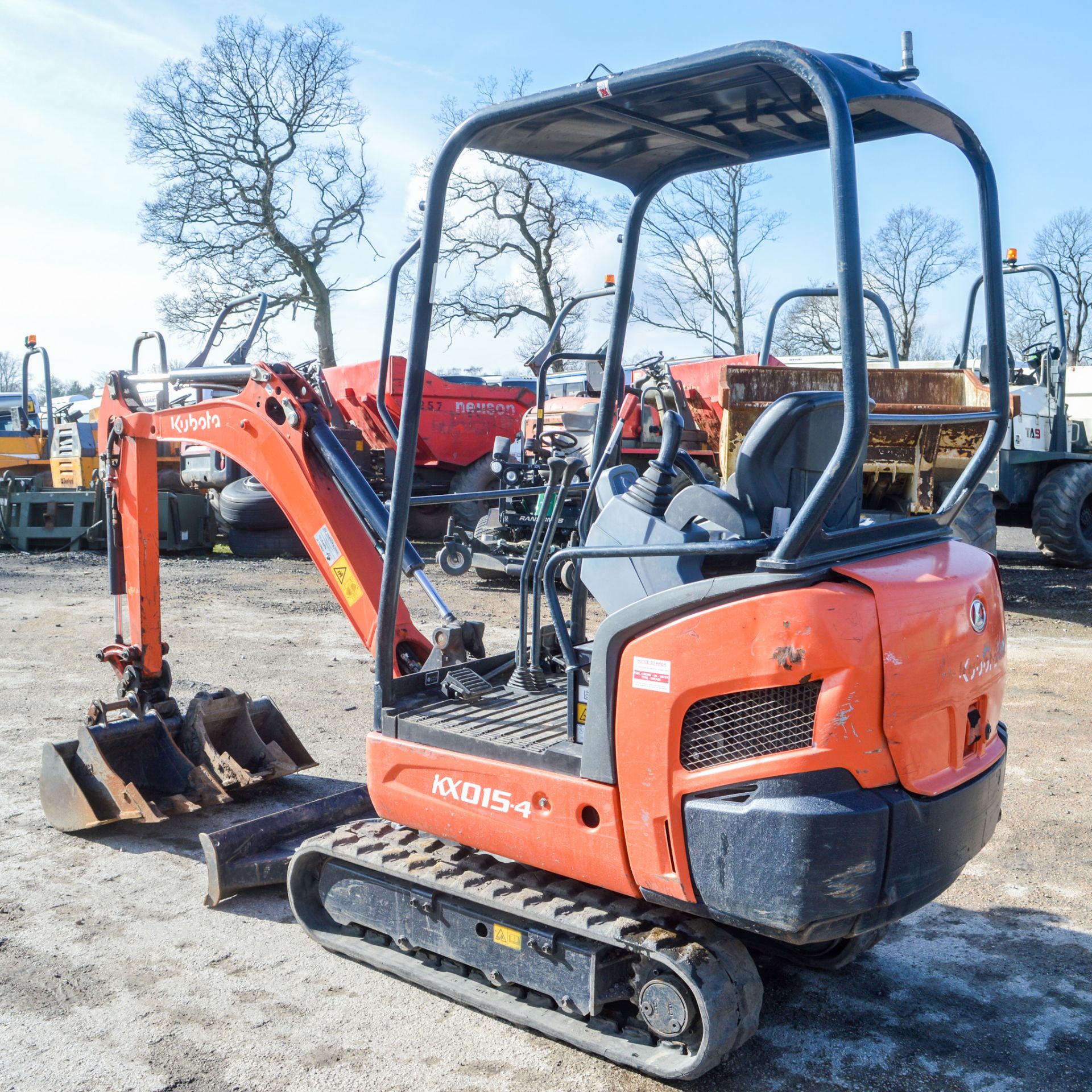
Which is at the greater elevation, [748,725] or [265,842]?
[748,725]

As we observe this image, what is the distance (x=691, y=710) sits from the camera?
104 inches

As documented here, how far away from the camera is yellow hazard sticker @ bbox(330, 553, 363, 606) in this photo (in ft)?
13.5

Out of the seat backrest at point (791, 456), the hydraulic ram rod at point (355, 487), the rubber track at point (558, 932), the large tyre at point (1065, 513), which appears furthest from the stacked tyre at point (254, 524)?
the seat backrest at point (791, 456)

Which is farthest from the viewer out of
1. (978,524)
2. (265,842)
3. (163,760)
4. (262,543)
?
(262,543)

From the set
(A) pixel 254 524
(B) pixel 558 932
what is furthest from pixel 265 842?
(A) pixel 254 524

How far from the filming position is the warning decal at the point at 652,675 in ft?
8.70

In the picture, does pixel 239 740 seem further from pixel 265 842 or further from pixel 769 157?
pixel 769 157

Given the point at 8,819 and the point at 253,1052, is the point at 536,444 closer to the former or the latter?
the point at 8,819

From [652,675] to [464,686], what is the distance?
103 cm

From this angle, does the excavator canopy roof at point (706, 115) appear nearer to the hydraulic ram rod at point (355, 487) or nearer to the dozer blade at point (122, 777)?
the hydraulic ram rod at point (355, 487)

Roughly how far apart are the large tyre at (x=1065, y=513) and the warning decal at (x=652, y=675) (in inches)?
428

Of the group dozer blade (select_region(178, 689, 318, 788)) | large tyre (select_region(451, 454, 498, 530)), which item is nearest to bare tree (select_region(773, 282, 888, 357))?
large tyre (select_region(451, 454, 498, 530))

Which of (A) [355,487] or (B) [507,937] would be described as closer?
(B) [507,937]

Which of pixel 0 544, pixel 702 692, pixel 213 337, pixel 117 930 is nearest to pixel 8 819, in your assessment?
pixel 117 930
